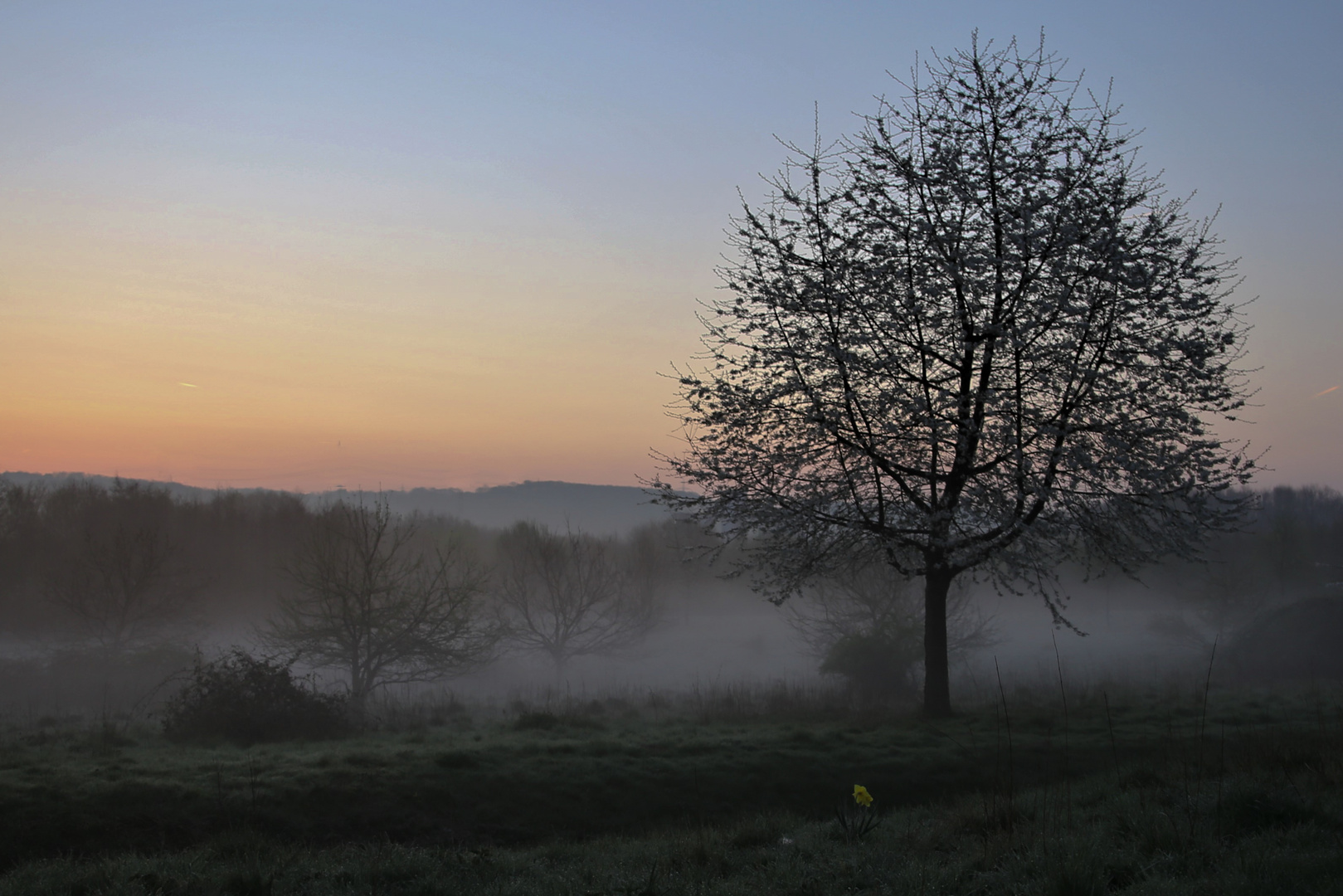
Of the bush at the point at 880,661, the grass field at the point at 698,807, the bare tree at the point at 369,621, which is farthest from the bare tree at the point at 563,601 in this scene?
the grass field at the point at 698,807

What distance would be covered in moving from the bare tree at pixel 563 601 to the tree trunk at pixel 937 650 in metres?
28.6

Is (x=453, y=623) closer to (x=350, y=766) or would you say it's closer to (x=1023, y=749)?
(x=350, y=766)

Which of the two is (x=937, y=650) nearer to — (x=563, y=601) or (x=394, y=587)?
(x=394, y=587)

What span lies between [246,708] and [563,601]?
3073 cm

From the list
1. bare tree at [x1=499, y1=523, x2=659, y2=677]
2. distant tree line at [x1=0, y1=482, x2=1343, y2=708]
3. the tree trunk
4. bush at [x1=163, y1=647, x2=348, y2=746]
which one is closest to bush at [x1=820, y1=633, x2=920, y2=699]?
distant tree line at [x1=0, y1=482, x2=1343, y2=708]

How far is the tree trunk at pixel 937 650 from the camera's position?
15969 mm

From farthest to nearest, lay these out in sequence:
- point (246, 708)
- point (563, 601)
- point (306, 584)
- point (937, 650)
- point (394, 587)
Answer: point (563, 601) < point (394, 587) < point (306, 584) < point (246, 708) < point (937, 650)

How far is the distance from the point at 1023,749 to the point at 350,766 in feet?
33.2

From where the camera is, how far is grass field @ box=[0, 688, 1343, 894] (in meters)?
6.14

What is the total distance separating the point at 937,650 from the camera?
53.1 feet

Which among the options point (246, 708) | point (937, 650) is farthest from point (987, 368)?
point (246, 708)

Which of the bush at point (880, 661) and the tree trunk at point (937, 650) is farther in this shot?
the bush at point (880, 661)

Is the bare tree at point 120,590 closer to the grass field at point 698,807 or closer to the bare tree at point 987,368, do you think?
the grass field at point 698,807

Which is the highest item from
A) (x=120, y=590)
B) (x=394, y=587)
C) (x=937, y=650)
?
(x=394, y=587)
